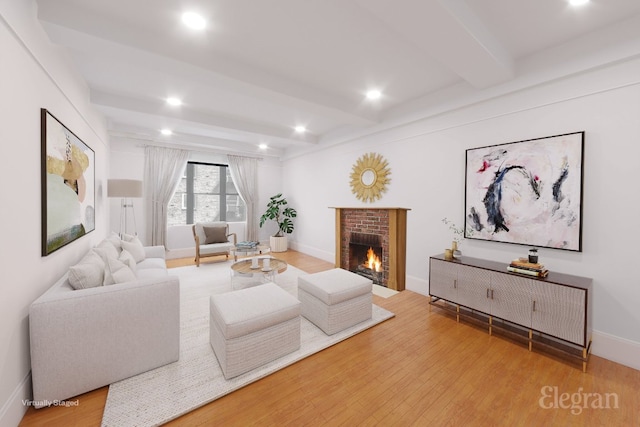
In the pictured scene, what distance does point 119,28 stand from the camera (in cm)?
215

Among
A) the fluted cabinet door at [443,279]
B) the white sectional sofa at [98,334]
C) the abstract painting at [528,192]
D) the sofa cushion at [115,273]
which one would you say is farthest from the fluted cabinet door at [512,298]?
the sofa cushion at [115,273]

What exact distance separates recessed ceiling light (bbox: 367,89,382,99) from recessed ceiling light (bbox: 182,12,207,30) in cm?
217

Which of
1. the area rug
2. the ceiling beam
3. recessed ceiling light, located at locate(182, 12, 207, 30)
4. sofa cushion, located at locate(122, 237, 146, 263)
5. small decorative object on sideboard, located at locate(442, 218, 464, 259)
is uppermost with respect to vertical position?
recessed ceiling light, located at locate(182, 12, 207, 30)

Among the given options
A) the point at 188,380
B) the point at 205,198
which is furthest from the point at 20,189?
the point at 205,198

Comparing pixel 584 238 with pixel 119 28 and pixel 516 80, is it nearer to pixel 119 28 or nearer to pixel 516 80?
pixel 516 80

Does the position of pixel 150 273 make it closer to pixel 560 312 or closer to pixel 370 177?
pixel 370 177

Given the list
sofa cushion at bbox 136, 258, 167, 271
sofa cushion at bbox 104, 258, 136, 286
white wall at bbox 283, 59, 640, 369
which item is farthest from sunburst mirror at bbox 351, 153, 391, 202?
sofa cushion at bbox 104, 258, 136, 286

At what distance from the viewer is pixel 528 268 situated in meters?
2.45

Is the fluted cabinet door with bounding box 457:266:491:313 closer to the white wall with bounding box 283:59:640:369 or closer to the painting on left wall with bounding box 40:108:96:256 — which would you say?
the white wall with bounding box 283:59:640:369

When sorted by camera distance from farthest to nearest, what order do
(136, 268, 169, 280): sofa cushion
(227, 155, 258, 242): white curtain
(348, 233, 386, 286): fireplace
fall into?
1. (227, 155, 258, 242): white curtain
2. (348, 233, 386, 286): fireplace
3. (136, 268, 169, 280): sofa cushion

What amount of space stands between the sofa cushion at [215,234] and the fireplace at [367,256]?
2975 millimetres

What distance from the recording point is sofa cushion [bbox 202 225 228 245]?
5.60 m

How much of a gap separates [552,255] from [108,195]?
20.0 ft

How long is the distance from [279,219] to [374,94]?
463 cm
